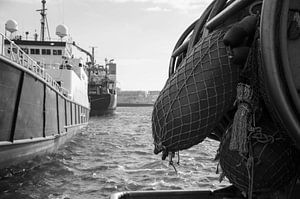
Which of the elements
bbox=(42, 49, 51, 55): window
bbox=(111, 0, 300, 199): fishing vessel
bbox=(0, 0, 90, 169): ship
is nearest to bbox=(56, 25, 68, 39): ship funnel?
bbox=(42, 49, 51, 55): window

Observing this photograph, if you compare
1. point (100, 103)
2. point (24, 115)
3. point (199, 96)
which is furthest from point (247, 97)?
point (100, 103)

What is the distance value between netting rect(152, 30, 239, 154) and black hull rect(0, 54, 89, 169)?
7.12 meters

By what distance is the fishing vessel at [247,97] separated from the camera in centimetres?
A: 263

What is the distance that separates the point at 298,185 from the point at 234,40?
176 cm

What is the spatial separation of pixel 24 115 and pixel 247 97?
8947mm

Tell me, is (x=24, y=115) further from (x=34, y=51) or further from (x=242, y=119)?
(x=34, y=51)

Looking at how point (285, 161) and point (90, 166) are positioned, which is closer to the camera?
point (285, 161)

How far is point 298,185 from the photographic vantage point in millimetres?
3779

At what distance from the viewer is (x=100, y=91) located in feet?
179

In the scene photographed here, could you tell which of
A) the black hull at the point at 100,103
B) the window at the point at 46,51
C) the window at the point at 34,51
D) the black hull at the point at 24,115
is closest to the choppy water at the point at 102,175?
the black hull at the point at 24,115

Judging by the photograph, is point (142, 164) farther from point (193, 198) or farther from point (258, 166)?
point (258, 166)

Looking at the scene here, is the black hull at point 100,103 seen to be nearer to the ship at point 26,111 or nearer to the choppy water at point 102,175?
the ship at point 26,111

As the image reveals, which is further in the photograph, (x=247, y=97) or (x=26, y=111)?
(x=26, y=111)

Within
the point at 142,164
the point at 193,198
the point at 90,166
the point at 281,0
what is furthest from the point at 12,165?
the point at 281,0
